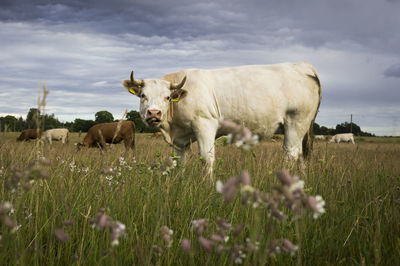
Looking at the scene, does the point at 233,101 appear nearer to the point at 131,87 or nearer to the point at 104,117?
the point at 131,87

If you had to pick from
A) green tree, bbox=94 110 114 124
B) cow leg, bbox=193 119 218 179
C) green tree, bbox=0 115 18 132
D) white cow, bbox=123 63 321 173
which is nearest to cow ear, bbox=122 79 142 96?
white cow, bbox=123 63 321 173

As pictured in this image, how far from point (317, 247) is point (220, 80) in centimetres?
448

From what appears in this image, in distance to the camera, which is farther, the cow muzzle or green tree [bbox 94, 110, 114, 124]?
green tree [bbox 94, 110, 114, 124]

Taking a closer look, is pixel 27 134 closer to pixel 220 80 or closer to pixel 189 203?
pixel 220 80

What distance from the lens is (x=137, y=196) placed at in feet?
10.2

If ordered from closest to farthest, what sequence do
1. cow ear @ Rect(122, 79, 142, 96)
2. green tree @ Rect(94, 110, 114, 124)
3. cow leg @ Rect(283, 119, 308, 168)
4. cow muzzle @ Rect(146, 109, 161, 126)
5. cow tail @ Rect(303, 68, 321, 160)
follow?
cow muzzle @ Rect(146, 109, 161, 126)
cow ear @ Rect(122, 79, 142, 96)
cow leg @ Rect(283, 119, 308, 168)
cow tail @ Rect(303, 68, 321, 160)
green tree @ Rect(94, 110, 114, 124)

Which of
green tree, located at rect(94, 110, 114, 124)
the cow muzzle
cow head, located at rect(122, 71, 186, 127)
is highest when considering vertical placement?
green tree, located at rect(94, 110, 114, 124)

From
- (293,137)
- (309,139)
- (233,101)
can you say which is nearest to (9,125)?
(233,101)

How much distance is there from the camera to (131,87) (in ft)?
19.3

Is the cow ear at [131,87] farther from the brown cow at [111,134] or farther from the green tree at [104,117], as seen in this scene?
the green tree at [104,117]

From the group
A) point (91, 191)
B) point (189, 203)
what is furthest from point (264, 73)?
point (91, 191)

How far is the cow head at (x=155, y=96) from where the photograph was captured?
17.5ft

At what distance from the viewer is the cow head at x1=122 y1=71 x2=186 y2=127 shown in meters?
5.32

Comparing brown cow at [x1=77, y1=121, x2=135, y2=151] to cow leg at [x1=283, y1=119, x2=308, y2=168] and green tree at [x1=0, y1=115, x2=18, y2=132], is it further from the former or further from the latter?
cow leg at [x1=283, y1=119, x2=308, y2=168]
